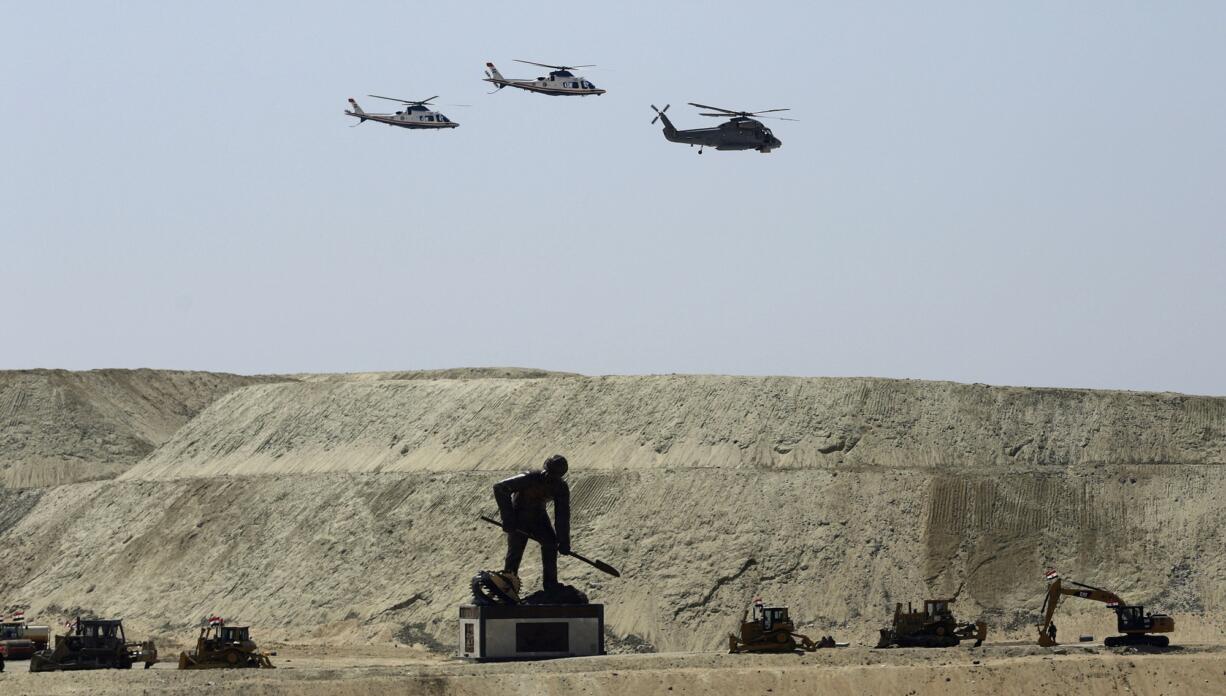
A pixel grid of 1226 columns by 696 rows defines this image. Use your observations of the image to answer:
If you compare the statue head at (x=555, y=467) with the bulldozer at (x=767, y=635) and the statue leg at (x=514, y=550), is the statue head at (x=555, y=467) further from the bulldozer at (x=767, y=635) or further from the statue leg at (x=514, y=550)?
the bulldozer at (x=767, y=635)

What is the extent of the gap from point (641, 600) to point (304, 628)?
14.6 metres

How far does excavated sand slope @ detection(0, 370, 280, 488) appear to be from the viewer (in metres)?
115

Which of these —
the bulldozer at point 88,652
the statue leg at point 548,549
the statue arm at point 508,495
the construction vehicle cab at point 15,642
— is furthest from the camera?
the construction vehicle cab at point 15,642

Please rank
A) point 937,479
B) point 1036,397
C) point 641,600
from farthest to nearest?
point 1036,397 → point 937,479 → point 641,600

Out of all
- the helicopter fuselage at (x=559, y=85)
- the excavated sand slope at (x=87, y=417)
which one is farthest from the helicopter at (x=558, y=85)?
the excavated sand slope at (x=87, y=417)

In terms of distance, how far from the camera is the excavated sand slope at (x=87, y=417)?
4525 inches

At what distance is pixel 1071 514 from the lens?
8181 centimetres

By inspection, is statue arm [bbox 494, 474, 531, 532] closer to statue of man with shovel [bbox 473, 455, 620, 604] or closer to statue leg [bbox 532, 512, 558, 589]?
statue of man with shovel [bbox 473, 455, 620, 604]

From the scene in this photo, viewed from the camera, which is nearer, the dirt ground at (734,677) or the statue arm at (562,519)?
the dirt ground at (734,677)

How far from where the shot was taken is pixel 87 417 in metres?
121

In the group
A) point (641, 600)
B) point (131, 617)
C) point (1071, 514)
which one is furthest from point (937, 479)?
point (131, 617)

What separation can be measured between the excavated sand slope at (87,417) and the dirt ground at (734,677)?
55.6m

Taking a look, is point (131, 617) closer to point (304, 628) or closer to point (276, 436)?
point (304, 628)

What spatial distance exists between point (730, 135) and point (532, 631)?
99.6 ft
